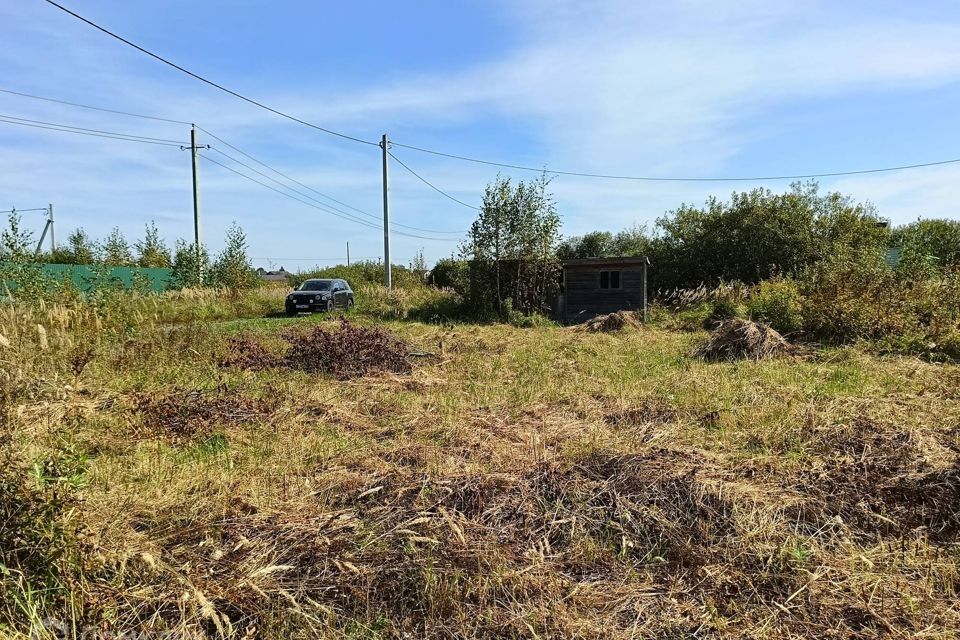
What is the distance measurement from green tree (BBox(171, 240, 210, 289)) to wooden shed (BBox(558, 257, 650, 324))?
14320mm

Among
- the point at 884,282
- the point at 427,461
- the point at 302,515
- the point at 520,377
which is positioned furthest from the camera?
the point at 884,282

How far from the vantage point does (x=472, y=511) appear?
10.6 feet

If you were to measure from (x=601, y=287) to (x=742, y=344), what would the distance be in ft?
25.4

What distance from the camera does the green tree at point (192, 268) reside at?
20.7 meters

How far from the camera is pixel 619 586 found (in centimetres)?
254

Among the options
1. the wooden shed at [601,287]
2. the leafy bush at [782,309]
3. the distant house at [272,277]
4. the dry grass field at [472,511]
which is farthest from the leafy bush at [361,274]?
the dry grass field at [472,511]

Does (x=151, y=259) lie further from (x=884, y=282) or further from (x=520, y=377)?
(x=884, y=282)

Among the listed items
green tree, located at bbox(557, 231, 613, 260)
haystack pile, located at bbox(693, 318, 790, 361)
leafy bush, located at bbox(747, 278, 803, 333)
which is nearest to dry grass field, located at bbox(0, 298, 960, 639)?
haystack pile, located at bbox(693, 318, 790, 361)

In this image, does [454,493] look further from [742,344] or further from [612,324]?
[612,324]

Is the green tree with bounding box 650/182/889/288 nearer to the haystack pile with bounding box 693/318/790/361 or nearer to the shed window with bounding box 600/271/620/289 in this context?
the shed window with bounding box 600/271/620/289

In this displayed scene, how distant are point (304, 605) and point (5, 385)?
2.74 meters

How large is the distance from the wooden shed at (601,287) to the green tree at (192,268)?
14320 mm

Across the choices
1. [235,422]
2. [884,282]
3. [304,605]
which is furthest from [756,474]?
[884,282]

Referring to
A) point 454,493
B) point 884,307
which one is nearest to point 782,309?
point 884,307
